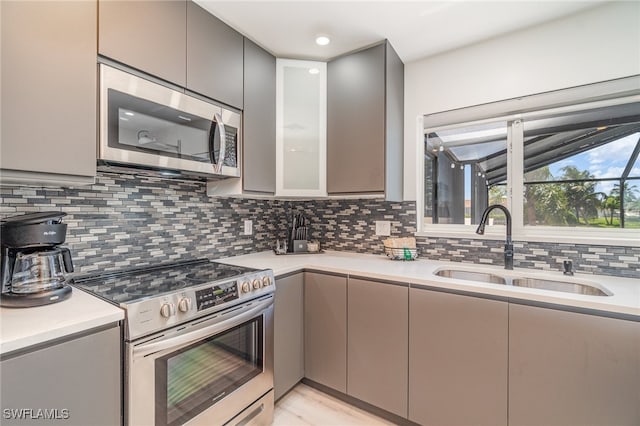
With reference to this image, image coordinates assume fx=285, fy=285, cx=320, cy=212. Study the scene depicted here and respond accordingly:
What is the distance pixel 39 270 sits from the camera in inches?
43.1

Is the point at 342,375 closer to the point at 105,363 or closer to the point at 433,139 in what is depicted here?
the point at 105,363

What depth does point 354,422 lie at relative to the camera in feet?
5.58

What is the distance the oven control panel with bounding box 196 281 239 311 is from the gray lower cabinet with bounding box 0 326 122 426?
1.05 ft

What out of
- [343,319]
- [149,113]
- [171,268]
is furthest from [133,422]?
[149,113]

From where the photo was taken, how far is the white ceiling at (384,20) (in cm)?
158

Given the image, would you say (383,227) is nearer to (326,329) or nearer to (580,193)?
(326,329)

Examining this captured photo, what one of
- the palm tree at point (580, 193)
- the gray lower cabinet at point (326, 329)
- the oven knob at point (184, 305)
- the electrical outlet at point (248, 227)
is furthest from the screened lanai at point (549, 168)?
the oven knob at point (184, 305)

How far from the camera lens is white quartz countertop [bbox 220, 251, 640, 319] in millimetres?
1200

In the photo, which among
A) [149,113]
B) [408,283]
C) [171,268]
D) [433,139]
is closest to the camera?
[149,113]

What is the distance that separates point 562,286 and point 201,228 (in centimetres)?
227

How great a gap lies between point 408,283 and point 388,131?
104 cm

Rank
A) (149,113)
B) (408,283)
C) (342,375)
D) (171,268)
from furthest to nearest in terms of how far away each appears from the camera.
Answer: (342,375)
(171,268)
(408,283)
(149,113)

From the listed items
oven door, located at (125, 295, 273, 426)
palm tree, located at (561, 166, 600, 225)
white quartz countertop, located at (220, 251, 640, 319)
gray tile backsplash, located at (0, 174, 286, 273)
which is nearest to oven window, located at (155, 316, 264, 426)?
oven door, located at (125, 295, 273, 426)

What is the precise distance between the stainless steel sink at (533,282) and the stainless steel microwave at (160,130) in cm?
157
